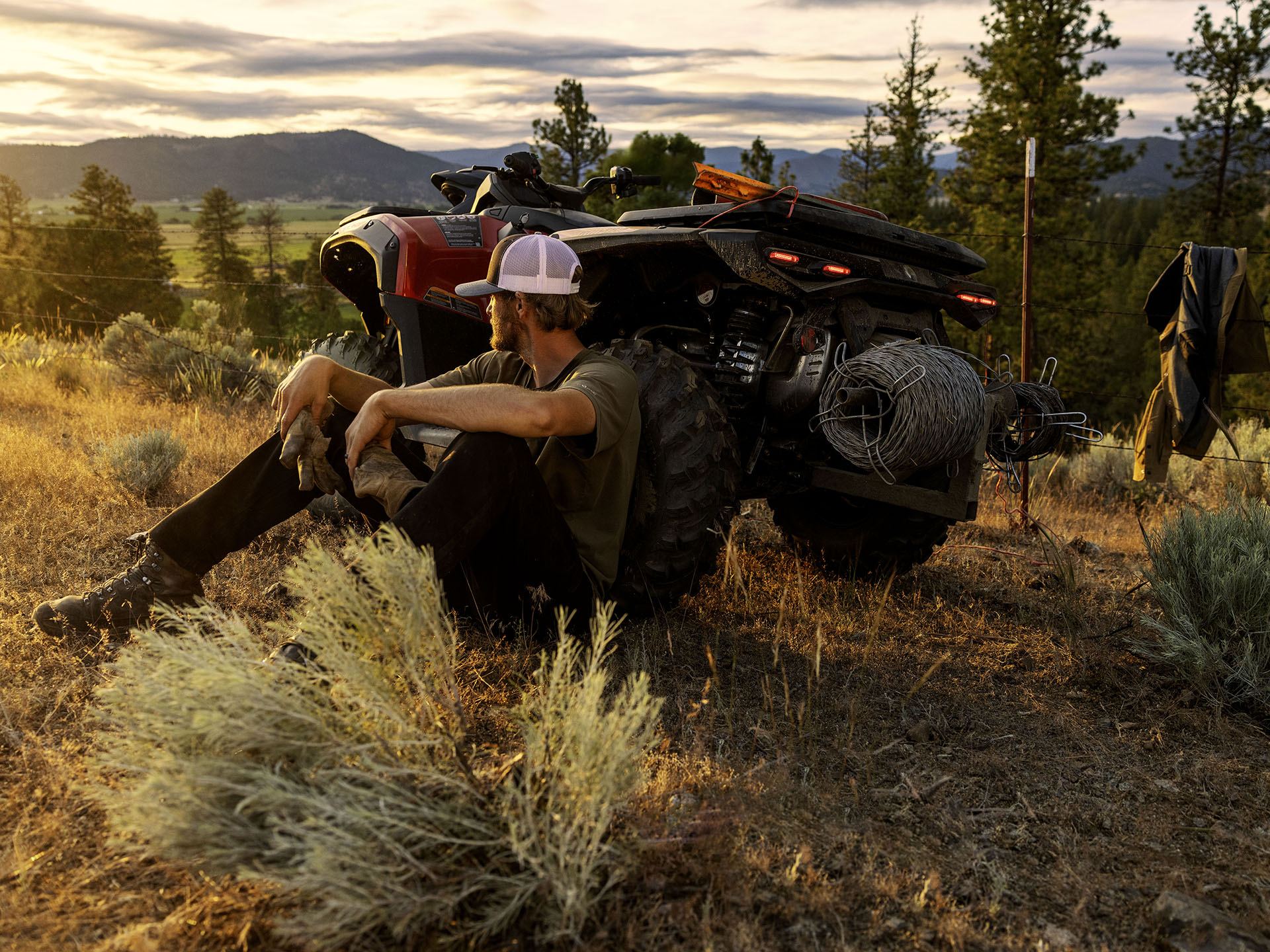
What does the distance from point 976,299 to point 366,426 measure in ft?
9.46

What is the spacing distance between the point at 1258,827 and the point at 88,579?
435cm

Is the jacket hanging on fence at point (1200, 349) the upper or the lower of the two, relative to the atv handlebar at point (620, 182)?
lower

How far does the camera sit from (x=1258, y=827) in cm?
269

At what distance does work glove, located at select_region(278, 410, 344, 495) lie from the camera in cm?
327

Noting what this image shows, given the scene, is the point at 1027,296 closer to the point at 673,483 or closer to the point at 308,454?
the point at 673,483

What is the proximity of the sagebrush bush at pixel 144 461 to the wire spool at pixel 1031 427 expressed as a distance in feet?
14.6

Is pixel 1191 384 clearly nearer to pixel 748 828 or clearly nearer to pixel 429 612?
pixel 748 828

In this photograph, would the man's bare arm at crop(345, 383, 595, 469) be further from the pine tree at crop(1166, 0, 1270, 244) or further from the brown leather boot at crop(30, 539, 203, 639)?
the pine tree at crop(1166, 0, 1270, 244)

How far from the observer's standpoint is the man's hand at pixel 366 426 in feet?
10.3

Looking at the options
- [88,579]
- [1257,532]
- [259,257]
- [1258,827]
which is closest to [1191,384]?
[1257,532]

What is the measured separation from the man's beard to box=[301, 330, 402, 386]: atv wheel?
2184 millimetres

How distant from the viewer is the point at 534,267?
129 inches

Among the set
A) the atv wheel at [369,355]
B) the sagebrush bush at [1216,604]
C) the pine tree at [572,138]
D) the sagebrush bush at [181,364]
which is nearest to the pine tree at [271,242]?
the pine tree at [572,138]

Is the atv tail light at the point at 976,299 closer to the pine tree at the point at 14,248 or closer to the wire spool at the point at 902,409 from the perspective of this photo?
the wire spool at the point at 902,409
